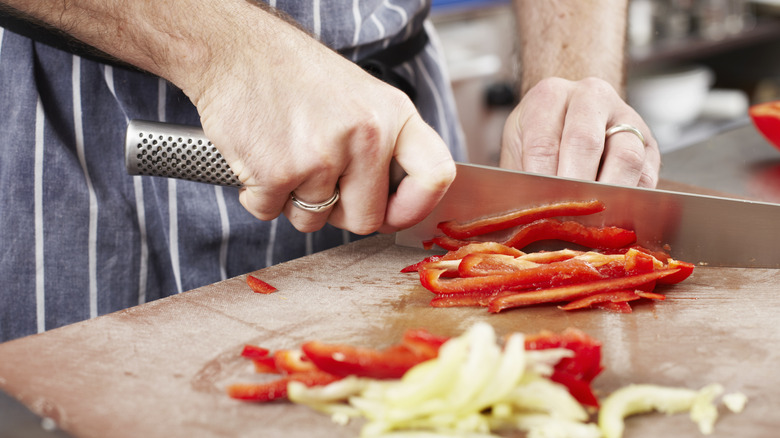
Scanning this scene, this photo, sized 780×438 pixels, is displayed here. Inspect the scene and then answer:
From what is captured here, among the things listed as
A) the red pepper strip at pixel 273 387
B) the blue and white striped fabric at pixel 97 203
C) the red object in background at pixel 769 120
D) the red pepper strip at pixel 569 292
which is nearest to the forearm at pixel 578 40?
the red object in background at pixel 769 120

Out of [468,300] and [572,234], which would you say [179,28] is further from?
[572,234]

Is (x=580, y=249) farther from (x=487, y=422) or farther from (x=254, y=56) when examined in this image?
(x=254, y=56)

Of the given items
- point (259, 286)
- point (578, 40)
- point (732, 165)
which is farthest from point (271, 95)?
point (732, 165)

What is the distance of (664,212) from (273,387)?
3.23ft

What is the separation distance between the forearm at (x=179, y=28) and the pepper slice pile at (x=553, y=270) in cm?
58

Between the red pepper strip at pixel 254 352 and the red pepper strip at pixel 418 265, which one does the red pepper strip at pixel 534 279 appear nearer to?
the red pepper strip at pixel 418 265

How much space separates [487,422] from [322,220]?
2.09 feet

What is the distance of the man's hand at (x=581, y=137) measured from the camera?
1.70 metres

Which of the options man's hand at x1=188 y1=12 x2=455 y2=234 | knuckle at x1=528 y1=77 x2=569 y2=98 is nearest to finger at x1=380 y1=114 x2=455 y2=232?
man's hand at x1=188 y1=12 x2=455 y2=234

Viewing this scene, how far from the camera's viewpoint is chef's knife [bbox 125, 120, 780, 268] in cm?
153

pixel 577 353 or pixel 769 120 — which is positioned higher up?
pixel 769 120

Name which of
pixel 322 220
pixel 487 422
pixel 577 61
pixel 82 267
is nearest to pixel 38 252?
pixel 82 267

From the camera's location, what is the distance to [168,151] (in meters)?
1.48

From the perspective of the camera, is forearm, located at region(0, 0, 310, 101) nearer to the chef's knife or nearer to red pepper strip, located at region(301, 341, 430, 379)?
the chef's knife
